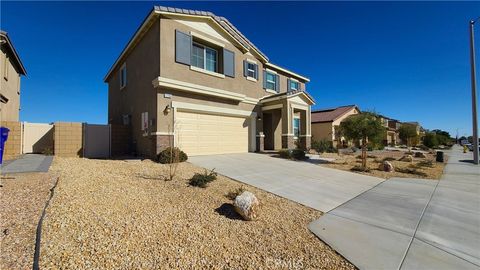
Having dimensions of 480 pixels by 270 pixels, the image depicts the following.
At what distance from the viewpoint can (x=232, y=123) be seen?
1414cm

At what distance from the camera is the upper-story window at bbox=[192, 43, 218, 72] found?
41.1 feet

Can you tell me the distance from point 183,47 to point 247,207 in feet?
32.8

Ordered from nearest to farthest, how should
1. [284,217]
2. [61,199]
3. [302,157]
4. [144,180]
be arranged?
[61,199] < [284,217] < [144,180] < [302,157]

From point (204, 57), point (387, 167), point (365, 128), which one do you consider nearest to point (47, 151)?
point (204, 57)

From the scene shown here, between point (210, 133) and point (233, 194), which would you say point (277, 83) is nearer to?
point (210, 133)

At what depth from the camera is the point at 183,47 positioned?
37.7ft

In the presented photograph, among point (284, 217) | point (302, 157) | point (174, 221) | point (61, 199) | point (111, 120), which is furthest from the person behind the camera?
point (111, 120)

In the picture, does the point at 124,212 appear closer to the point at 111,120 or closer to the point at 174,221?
the point at 174,221

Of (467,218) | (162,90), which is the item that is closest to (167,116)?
(162,90)

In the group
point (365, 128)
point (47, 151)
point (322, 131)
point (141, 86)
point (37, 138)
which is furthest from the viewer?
point (322, 131)

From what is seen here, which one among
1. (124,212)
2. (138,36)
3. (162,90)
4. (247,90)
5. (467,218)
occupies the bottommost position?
(467,218)

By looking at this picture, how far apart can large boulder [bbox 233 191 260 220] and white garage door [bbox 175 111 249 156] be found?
7.77 m

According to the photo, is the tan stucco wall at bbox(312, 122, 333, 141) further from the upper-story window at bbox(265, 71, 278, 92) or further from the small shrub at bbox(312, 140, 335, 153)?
the upper-story window at bbox(265, 71, 278, 92)

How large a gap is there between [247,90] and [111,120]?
524 inches
